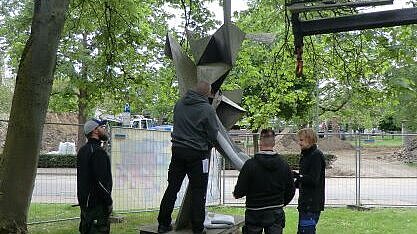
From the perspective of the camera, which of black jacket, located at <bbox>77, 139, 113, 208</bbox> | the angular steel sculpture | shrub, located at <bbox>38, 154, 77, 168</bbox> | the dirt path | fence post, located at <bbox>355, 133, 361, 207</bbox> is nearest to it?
black jacket, located at <bbox>77, 139, 113, 208</bbox>

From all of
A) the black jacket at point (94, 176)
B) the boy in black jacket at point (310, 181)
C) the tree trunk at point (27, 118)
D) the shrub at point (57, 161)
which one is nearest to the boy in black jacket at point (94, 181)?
the black jacket at point (94, 176)

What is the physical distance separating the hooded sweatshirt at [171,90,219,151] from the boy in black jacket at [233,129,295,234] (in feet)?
1.98

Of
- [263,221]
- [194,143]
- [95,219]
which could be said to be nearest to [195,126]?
[194,143]

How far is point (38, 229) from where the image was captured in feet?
32.7

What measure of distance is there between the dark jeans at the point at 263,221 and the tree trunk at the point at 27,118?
2912mm

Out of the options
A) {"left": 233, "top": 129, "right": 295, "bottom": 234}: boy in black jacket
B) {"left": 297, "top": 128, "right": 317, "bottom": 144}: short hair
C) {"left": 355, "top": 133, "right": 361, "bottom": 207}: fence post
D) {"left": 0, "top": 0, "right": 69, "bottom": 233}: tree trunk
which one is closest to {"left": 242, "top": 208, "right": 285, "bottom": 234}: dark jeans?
{"left": 233, "top": 129, "right": 295, "bottom": 234}: boy in black jacket

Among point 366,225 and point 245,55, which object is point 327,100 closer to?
point 245,55

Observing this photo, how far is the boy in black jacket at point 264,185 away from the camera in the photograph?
5.61 metres

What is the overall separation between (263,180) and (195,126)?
0.99m

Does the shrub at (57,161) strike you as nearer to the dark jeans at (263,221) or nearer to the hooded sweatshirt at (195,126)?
the hooded sweatshirt at (195,126)

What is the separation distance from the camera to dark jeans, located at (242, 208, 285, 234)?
5723 millimetres

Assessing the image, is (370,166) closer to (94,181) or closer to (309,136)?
(309,136)

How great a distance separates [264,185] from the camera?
18.5 ft

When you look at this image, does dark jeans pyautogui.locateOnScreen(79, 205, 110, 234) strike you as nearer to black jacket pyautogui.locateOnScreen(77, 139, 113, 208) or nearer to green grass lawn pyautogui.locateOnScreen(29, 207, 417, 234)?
black jacket pyautogui.locateOnScreen(77, 139, 113, 208)
